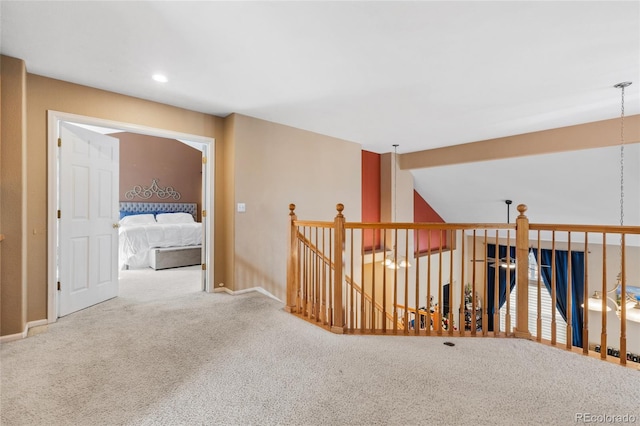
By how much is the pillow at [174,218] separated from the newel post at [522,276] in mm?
6686

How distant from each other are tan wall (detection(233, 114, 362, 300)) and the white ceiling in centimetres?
36

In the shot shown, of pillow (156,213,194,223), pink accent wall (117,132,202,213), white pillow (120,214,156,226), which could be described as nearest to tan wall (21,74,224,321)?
white pillow (120,214,156,226)

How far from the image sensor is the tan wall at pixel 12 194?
2.38m

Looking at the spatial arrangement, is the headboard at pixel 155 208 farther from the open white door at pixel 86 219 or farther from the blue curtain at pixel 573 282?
the blue curtain at pixel 573 282

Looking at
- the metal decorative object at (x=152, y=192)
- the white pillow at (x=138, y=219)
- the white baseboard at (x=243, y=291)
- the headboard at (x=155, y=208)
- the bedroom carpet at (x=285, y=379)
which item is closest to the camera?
the bedroom carpet at (x=285, y=379)

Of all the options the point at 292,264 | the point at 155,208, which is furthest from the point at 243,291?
the point at 155,208

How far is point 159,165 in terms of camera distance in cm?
728

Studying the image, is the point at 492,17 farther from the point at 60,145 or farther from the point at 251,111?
the point at 60,145

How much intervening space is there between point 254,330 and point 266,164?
7.18 feet

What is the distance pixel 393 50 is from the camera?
230cm

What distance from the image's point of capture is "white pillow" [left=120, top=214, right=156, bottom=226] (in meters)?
6.23

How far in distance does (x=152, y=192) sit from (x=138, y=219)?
0.93 m

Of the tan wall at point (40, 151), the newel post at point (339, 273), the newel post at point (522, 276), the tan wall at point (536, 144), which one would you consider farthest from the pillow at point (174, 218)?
the newel post at point (522, 276)

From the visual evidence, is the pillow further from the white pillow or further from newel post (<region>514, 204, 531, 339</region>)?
newel post (<region>514, 204, 531, 339</region>)
